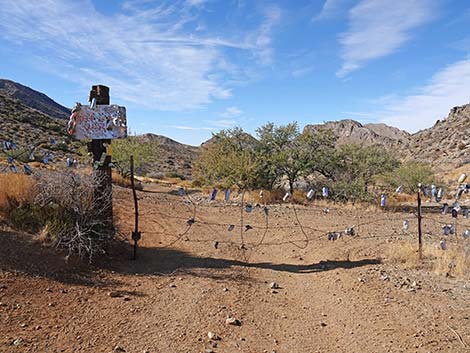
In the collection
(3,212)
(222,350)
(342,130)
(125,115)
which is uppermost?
(342,130)

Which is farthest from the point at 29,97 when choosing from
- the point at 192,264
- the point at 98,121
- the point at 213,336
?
the point at 213,336

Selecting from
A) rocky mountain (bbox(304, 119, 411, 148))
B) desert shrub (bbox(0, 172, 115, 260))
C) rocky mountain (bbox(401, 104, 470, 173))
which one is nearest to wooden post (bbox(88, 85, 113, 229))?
desert shrub (bbox(0, 172, 115, 260))

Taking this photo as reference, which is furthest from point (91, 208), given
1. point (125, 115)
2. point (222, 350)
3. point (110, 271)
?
point (222, 350)

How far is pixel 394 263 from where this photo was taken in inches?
298

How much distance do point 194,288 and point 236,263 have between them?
5.54 ft

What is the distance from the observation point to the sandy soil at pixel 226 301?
4422 millimetres

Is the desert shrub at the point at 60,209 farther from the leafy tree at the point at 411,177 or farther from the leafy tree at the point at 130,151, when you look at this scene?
the leafy tree at the point at 411,177

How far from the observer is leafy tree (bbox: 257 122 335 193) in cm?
1809

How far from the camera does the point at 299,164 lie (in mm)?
18031

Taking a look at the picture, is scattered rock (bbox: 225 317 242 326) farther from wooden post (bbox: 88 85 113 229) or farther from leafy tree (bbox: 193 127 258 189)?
leafy tree (bbox: 193 127 258 189)

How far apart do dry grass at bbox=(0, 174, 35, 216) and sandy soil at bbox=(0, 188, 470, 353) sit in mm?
1050

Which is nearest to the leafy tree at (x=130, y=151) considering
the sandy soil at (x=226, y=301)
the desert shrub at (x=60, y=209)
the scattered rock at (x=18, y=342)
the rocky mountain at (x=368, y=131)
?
the desert shrub at (x=60, y=209)

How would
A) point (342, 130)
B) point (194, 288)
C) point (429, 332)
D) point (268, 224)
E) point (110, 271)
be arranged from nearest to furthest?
point (429, 332), point (194, 288), point (110, 271), point (268, 224), point (342, 130)

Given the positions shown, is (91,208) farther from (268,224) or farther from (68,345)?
(268,224)
